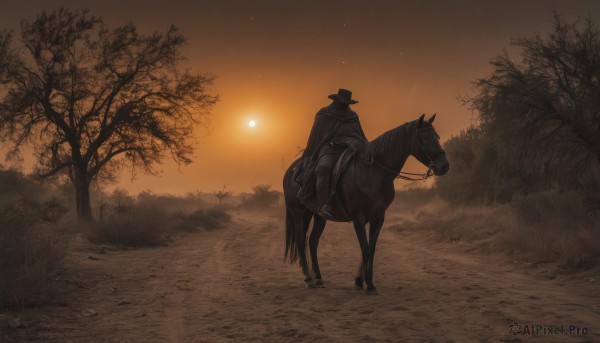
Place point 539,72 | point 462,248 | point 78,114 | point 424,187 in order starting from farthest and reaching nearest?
point 424,187, point 78,114, point 539,72, point 462,248

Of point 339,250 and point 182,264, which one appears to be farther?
point 339,250

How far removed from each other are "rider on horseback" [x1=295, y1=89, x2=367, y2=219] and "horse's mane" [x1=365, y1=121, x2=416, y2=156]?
1.61 feet

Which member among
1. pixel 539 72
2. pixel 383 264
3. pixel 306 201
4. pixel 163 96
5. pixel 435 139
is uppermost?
pixel 163 96

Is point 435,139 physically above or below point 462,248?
above

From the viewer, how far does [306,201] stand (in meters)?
9.02

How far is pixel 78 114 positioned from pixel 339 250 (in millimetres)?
15249

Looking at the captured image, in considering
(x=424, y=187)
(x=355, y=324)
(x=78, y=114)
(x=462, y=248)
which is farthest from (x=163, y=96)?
(x=424, y=187)

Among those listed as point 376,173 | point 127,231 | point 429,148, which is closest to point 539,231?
point 429,148

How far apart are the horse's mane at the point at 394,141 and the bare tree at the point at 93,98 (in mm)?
17441

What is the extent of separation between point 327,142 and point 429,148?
2255 mm

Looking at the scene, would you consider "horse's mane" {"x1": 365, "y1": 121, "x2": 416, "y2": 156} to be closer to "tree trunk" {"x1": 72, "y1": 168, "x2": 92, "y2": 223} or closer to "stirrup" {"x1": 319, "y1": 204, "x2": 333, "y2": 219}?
"stirrup" {"x1": 319, "y1": 204, "x2": 333, "y2": 219}

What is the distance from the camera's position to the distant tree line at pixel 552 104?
14.9m

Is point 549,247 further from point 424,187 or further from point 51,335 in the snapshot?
point 424,187

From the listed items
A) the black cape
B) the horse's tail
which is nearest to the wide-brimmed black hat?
the black cape
